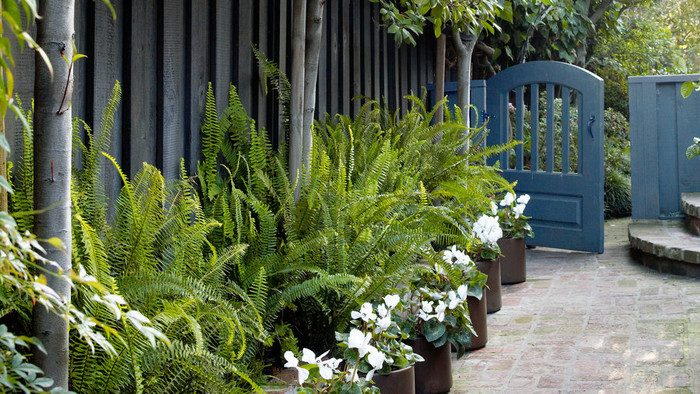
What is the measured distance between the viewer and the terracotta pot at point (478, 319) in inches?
151

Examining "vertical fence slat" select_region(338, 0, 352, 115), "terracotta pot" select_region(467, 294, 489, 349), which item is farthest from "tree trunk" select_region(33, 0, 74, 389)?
"vertical fence slat" select_region(338, 0, 352, 115)

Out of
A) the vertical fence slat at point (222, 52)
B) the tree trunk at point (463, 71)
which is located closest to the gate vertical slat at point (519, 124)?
the tree trunk at point (463, 71)

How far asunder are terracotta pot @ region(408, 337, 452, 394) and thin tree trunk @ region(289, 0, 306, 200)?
2.83ft

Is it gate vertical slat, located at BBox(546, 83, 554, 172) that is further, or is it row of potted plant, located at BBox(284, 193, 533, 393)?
gate vertical slat, located at BBox(546, 83, 554, 172)

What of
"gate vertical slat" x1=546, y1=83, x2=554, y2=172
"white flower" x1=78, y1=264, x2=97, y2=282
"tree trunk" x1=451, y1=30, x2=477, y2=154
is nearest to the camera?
"white flower" x1=78, y1=264, x2=97, y2=282

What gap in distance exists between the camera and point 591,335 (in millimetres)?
4117

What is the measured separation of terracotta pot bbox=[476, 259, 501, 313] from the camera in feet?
14.8

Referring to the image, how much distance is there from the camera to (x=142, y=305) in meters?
2.15

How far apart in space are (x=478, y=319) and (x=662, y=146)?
4232mm

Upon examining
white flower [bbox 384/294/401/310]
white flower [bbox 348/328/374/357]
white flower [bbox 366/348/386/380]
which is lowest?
white flower [bbox 366/348/386/380]

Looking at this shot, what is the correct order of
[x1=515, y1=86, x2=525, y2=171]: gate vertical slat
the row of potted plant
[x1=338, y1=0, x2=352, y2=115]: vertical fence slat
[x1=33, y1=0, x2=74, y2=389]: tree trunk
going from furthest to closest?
[x1=515, y1=86, x2=525, y2=171]: gate vertical slat → [x1=338, y1=0, x2=352, y2=115]: vertical fence slat → the row of potted plant → [x1=33, y1=0, x2=74, y2=389]: tree trunk

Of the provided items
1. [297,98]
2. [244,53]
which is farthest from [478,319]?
[244,53]

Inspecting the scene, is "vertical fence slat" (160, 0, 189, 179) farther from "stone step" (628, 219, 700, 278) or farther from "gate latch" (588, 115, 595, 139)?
"gate latch" (588, 115, 595, 139)

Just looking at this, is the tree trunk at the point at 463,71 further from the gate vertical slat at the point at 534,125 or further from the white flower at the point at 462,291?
the white flower at the point at 462,291
